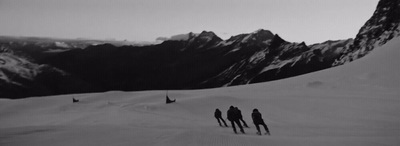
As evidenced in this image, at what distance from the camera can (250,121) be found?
2245 cm

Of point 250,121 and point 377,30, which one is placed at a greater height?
point 377,30

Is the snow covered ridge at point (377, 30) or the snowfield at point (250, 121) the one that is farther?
the snow covered ridge at point (377, 30)

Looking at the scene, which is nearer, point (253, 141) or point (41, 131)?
point (253, 141)

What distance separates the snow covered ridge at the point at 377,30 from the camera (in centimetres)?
12031

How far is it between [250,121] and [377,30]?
134642 millimetres

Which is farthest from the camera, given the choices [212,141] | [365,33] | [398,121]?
[365,33]

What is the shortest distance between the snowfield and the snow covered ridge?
79.2 metres

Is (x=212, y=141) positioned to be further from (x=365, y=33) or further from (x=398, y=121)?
(x=365, y=33)

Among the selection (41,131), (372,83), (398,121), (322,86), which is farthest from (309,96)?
(41,131)

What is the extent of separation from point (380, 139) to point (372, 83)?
23.7m

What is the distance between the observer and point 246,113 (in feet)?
86.6

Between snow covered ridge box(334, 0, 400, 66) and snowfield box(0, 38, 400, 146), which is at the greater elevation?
snow covered ridge box(334, 0, 400, 66)

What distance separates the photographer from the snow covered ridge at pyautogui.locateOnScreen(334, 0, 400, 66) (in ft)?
395

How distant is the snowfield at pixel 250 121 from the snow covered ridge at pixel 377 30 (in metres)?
79.2
